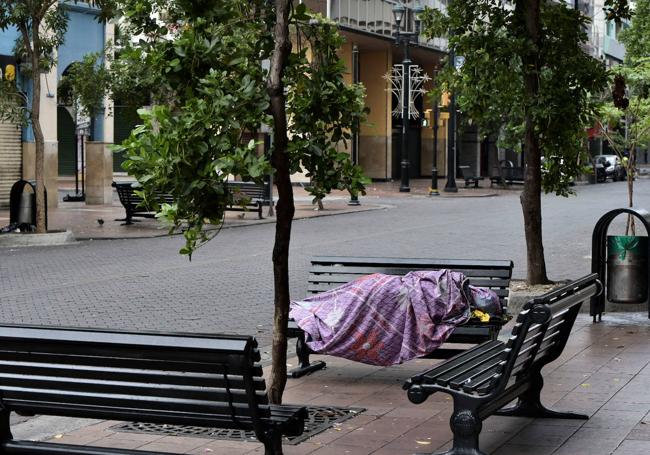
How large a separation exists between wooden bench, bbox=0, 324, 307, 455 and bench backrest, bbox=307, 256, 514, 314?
3.63 m

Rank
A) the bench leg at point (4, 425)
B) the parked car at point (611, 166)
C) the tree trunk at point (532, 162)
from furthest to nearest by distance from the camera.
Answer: the parked car at point (611, 166)
the tree trunk at point (532, 162)
the bench leg at point (4, 425)

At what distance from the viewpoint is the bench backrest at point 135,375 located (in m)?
5.42

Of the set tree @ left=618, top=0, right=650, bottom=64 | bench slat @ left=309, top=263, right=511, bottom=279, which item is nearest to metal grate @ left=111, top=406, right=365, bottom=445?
bench slat @ left=309, top=263, right=511, bottom=279

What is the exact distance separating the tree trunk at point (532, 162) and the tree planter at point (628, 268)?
4.16ft

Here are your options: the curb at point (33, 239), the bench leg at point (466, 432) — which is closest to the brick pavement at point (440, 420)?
the bench leg at point (466, 432)

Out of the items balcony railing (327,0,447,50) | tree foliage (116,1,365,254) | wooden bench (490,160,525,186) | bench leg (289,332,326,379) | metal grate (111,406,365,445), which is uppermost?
balcony railing (327,0,447,50)

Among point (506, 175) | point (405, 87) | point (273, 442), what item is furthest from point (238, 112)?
point (506, 175)

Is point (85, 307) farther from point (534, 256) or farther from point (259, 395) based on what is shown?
point (259, 395)

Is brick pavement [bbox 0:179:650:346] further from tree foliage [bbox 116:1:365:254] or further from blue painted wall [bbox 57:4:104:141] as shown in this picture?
blue painted wall [bbox 57:4:104:141]

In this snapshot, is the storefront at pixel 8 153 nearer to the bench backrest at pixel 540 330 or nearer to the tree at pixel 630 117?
the tree at pixel 630 117

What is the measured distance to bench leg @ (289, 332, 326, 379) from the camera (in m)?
9.12

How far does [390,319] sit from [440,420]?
49.9 inches

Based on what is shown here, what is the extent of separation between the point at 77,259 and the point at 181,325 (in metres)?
7.55

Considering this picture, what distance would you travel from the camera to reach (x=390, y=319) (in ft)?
28.4
